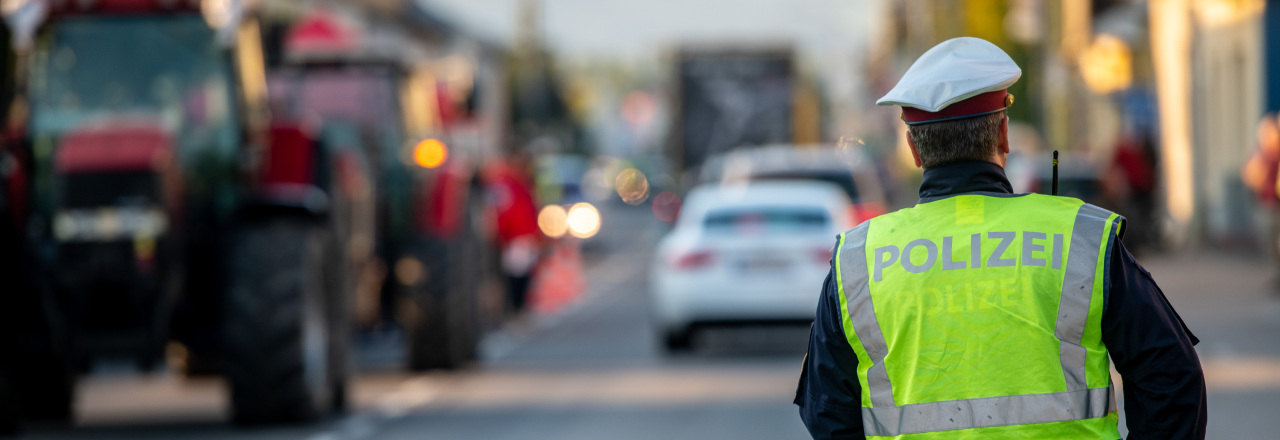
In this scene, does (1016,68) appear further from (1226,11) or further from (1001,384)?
(1226,11)

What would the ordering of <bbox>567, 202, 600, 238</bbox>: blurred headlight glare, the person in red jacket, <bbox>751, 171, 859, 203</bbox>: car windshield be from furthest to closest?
<bbox>567, 202, 600, 238</bbox>: blurred headlight glare
the person in red jacket
<bbox>751, 171, 859, 203</bbox>: car windshield

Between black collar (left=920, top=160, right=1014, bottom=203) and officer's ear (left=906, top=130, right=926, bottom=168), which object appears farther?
officer's ear (left=906, top=130, right=926, bottom=168)

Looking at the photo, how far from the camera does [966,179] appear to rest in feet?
11.9

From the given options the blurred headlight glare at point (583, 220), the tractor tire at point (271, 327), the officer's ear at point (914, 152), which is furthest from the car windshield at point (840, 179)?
the blurred headlight glare at point (583, 220)

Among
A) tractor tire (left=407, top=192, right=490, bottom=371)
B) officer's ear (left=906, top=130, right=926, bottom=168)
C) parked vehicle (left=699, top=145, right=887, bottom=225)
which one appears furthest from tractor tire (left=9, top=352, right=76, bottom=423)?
officer's ear (left=906, top=130, right=926, bottom=168)

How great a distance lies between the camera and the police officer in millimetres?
3477

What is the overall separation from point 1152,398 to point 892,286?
464mm

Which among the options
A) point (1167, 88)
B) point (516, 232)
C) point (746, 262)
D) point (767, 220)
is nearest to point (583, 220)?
point (1167, 88)

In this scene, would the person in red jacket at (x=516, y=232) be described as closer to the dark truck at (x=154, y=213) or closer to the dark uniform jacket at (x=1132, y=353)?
the dark truck at (x=154, y=213)

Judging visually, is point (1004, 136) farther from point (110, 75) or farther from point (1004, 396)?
point (110, 75)

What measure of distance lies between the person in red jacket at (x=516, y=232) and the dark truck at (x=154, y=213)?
959 centimetres

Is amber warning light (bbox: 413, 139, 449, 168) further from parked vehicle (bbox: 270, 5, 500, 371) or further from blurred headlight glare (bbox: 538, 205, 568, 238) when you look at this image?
blurred headlight glare (bbox: 538, 205, 568, 238)

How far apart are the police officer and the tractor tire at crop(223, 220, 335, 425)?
8.32m

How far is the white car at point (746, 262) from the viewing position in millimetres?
17031
